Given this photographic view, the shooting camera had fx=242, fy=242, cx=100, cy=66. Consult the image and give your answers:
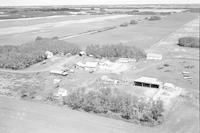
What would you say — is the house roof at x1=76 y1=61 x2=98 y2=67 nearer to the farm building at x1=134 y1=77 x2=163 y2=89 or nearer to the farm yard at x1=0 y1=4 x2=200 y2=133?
the farm yard at x1=0 y1=4 x2=200 y2=133

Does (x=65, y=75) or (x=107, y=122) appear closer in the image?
(x=107, y=122)

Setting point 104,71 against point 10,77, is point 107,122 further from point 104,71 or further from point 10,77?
point 10,77

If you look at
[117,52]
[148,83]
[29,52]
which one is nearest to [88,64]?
[117,52]

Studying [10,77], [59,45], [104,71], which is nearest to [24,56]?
[10,77]

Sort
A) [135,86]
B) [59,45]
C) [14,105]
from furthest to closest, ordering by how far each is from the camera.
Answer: [59,45] < [135,86] < [14,105]

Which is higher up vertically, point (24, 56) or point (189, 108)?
point (24, 56)

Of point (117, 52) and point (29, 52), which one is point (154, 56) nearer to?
point (117, 52)

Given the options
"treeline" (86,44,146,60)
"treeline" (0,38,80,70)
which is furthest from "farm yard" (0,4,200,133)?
"treeline" (86,44,146,60)
